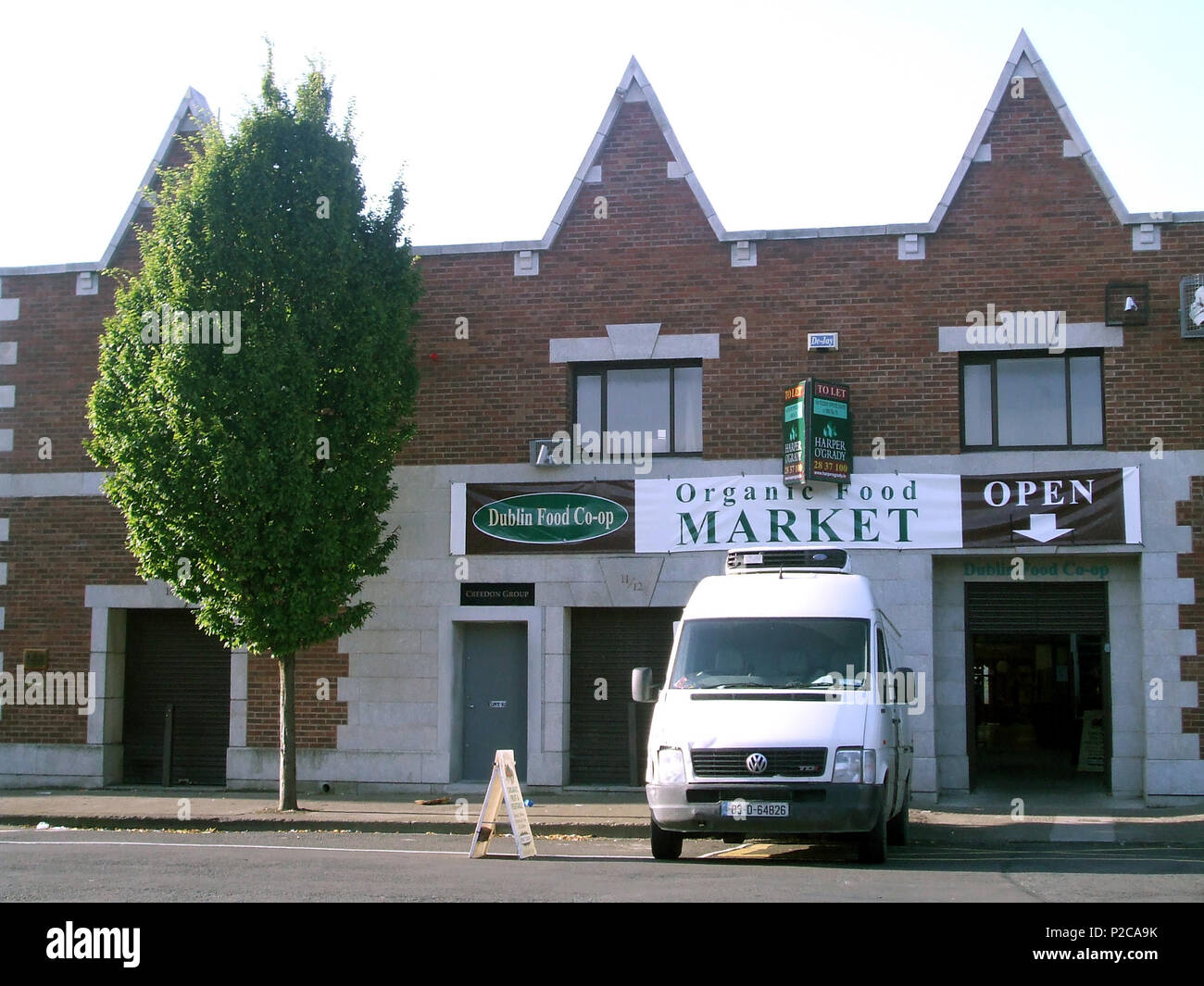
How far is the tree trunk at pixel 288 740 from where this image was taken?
1527 centimetres

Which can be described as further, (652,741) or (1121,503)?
(1121,503)

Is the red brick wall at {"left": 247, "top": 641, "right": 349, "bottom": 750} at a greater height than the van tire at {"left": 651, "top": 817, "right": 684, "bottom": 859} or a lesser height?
greater

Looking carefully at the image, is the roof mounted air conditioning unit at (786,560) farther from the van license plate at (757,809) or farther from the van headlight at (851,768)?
the van license plate at (757,809)

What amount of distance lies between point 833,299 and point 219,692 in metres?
9.70

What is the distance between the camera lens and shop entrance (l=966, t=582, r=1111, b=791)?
54.0 ft

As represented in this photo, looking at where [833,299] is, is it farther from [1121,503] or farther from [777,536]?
[1121,503]

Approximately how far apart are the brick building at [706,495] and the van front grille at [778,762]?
18.8ft

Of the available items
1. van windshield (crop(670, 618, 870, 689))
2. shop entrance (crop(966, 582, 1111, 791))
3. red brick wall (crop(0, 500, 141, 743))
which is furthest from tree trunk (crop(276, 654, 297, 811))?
shop entrance (crop(966, 582, 1111, 791))

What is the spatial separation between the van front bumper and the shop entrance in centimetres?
634

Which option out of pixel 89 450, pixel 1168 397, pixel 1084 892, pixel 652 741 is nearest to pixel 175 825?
pixel 89 450

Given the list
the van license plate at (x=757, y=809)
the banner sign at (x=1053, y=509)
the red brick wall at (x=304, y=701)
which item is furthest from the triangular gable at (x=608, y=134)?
the van license plate at (x=757, y=809)

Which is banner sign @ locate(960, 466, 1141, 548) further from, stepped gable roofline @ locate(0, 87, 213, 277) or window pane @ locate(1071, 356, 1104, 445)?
stepped gable roofline @ locate(0, 87, 213, 277)

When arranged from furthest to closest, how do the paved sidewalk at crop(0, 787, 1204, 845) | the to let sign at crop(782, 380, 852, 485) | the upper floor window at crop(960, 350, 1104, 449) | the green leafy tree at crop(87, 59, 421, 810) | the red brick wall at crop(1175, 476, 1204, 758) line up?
1. the upper floor window at crop(960, 350, 1104, 449)
2. the to let sign at crop(782, 380, 852, 485)
3. the red brick wall at crop(1175, 476, 1204, 758)
4. the green leafy tree at crop(87, 59, 421, 810)
5. the paved sidewalk at crop(0, 787, 1204, 845)

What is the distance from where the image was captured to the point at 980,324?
16438mm
